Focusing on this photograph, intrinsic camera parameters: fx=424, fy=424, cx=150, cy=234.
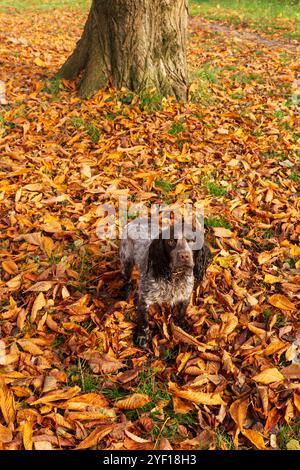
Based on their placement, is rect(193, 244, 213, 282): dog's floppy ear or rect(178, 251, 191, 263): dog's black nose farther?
rect(193, 244, 213, 282): dog's floppy ear

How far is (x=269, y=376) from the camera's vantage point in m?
3.51

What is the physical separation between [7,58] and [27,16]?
27.6 feet

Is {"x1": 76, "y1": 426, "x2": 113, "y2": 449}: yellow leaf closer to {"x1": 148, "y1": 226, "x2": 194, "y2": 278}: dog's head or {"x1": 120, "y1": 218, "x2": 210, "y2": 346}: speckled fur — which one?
{"x1": 120, "y1": 218, "x2": 210, "y2": 346}: speckled fur

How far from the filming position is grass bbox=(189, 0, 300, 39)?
15.3 meters

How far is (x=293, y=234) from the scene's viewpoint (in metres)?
5.02

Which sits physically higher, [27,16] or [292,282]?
[27,16]

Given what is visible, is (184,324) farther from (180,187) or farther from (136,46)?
(136,46)

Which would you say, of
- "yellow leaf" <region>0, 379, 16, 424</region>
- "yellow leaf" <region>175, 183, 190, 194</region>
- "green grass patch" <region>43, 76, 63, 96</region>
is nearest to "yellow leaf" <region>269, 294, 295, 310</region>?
"yellow leaf" <region>175, 183, 190, 194</region>

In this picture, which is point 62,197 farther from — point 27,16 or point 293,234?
point 27,16

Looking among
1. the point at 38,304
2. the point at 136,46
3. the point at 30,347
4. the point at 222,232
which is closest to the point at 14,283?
the point at 38,304

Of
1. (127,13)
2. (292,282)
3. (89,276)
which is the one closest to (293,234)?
(292,282)

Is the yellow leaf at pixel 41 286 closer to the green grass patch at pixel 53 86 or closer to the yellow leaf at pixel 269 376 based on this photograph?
the yellow leaf at pixel 269 376

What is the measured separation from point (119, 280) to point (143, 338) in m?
0.84

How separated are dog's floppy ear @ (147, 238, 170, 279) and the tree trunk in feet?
14.6
